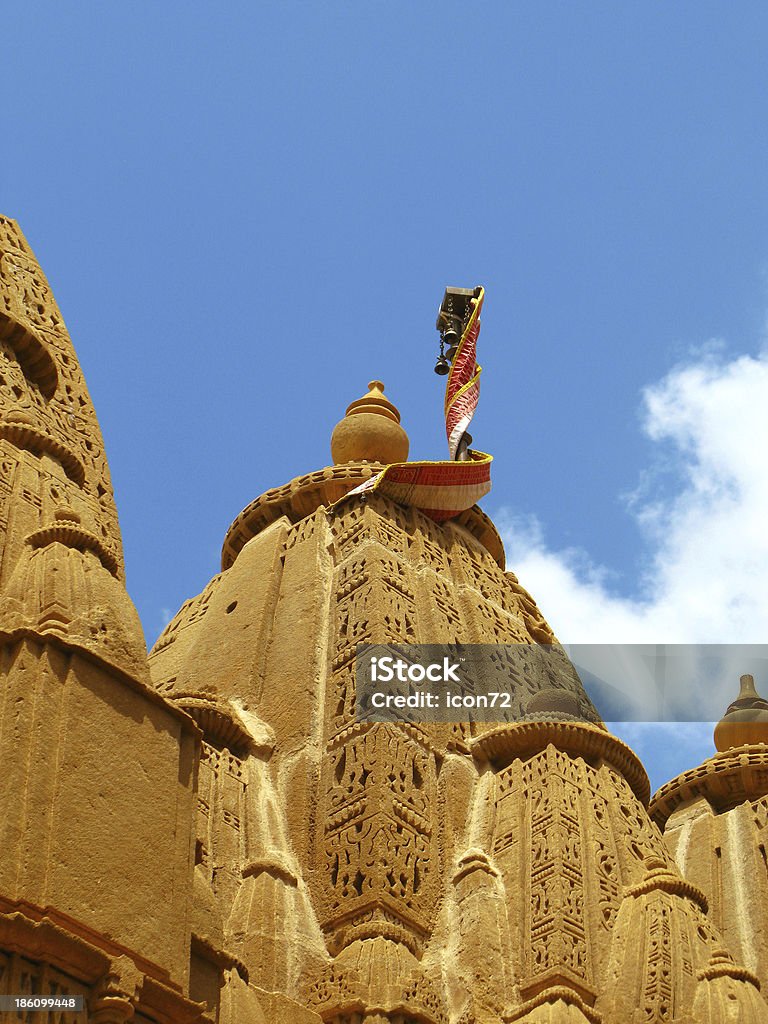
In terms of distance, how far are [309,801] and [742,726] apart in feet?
21.6

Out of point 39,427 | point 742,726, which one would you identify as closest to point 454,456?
point 742,726

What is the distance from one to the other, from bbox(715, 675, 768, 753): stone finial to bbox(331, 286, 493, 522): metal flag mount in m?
3.87

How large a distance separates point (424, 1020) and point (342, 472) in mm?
8274

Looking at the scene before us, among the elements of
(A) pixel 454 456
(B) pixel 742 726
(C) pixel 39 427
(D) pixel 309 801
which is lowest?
(D) pixel 309 801

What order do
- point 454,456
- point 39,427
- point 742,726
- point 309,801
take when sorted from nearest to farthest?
point 39,427, point 309,801, point 742,726, point 454,456

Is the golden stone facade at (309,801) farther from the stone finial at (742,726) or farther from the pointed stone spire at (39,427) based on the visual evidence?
the stone finial at (742,726)

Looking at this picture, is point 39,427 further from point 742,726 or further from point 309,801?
point 742,726

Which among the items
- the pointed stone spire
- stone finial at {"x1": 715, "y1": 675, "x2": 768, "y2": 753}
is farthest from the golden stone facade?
stone finial at {"x1": 715, "y1": 675, "x2": 768, "y2": 753}

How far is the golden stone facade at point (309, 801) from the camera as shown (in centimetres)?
1020

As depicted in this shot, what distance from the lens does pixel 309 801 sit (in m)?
16.4

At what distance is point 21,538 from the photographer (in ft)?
41.5

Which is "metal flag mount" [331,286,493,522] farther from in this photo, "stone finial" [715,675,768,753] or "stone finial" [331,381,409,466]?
"stone finial" [715,675,768,753]

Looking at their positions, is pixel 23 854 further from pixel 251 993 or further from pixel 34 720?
pixel 251 993

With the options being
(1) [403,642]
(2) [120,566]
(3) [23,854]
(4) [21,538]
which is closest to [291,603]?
(1) [403,642]
